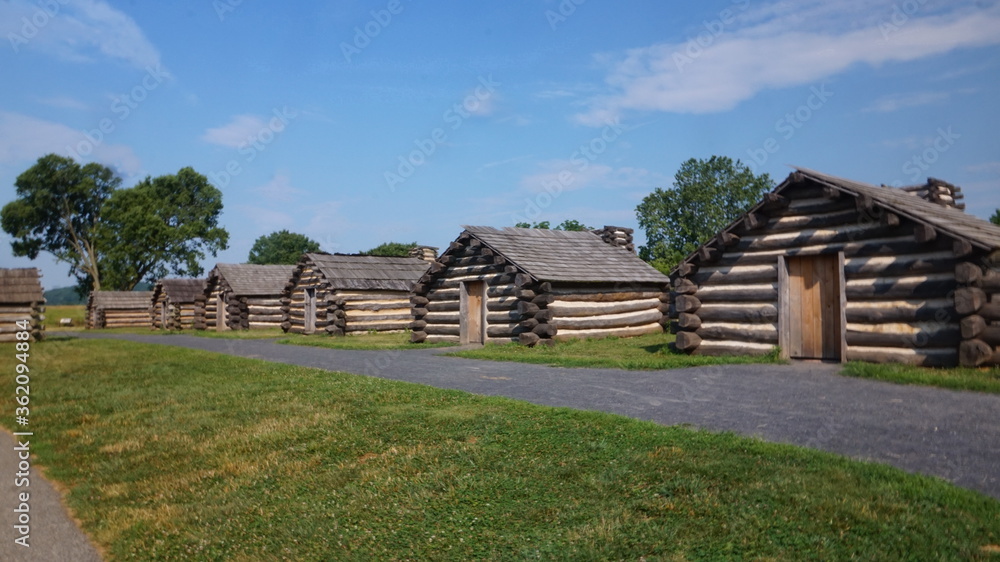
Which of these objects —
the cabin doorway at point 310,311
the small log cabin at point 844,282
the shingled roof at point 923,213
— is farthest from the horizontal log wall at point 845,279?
the cabin doorway at point 310,311

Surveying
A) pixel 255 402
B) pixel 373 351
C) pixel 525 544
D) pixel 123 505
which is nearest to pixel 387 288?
pixel 373 351

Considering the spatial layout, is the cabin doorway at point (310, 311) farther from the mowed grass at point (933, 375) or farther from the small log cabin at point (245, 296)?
the mowed grass at point (933, 375)

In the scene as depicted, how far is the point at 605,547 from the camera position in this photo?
16.5 ft

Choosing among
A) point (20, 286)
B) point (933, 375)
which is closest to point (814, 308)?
point (933, 375)

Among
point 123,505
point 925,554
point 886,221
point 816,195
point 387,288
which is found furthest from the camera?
point 387,288

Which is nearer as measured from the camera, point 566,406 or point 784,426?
point 784,426

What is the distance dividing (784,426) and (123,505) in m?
6.96

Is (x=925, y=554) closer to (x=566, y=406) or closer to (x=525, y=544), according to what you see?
(x=525, y=544)

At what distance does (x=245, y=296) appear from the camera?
136 feet

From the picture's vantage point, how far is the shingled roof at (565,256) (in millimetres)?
22641

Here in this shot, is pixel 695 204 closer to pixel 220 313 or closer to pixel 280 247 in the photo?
pixel 220 313

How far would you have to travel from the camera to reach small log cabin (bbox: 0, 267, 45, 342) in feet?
99.0

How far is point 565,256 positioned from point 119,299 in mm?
50937

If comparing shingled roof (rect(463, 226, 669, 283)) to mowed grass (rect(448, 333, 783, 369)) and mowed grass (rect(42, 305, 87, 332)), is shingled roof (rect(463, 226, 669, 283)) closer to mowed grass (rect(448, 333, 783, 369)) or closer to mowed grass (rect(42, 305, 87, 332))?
mowed grass (rect(448, 333, 783, 369))
